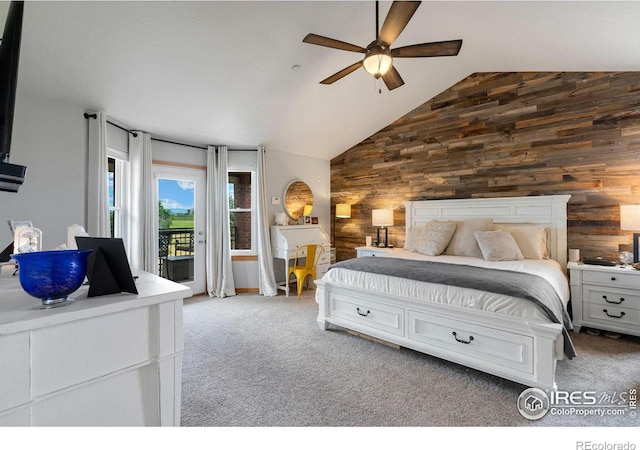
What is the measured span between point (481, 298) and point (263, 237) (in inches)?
129

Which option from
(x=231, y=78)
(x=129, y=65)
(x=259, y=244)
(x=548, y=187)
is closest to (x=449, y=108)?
(x=548, y=187)

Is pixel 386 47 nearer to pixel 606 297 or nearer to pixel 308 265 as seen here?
pixel 308 265

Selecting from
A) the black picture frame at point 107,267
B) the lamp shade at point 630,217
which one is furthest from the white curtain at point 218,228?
the lamp shade at point 630,217

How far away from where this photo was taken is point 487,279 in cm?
225

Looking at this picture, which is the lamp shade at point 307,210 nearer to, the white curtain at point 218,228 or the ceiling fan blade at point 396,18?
the white curtain at point 218,228

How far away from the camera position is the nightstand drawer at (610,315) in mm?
2793

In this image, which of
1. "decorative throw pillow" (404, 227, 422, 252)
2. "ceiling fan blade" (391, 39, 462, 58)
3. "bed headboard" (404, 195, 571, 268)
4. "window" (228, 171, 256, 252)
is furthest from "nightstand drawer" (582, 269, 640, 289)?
"window" (228, 171, 256, 252)

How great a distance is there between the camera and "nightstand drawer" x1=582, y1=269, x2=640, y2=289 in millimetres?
2771

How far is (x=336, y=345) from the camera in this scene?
9.20 feet

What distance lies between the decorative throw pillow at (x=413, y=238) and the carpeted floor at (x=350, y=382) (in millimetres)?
1725

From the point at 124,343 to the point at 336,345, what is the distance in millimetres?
2080

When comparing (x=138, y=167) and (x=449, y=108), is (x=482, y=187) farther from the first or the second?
(x=138, y=167)

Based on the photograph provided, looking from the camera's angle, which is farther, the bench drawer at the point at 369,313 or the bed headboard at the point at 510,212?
the bed headboard at the point at 510,212

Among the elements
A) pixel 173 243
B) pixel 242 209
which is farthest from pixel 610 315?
pixel 173 243
